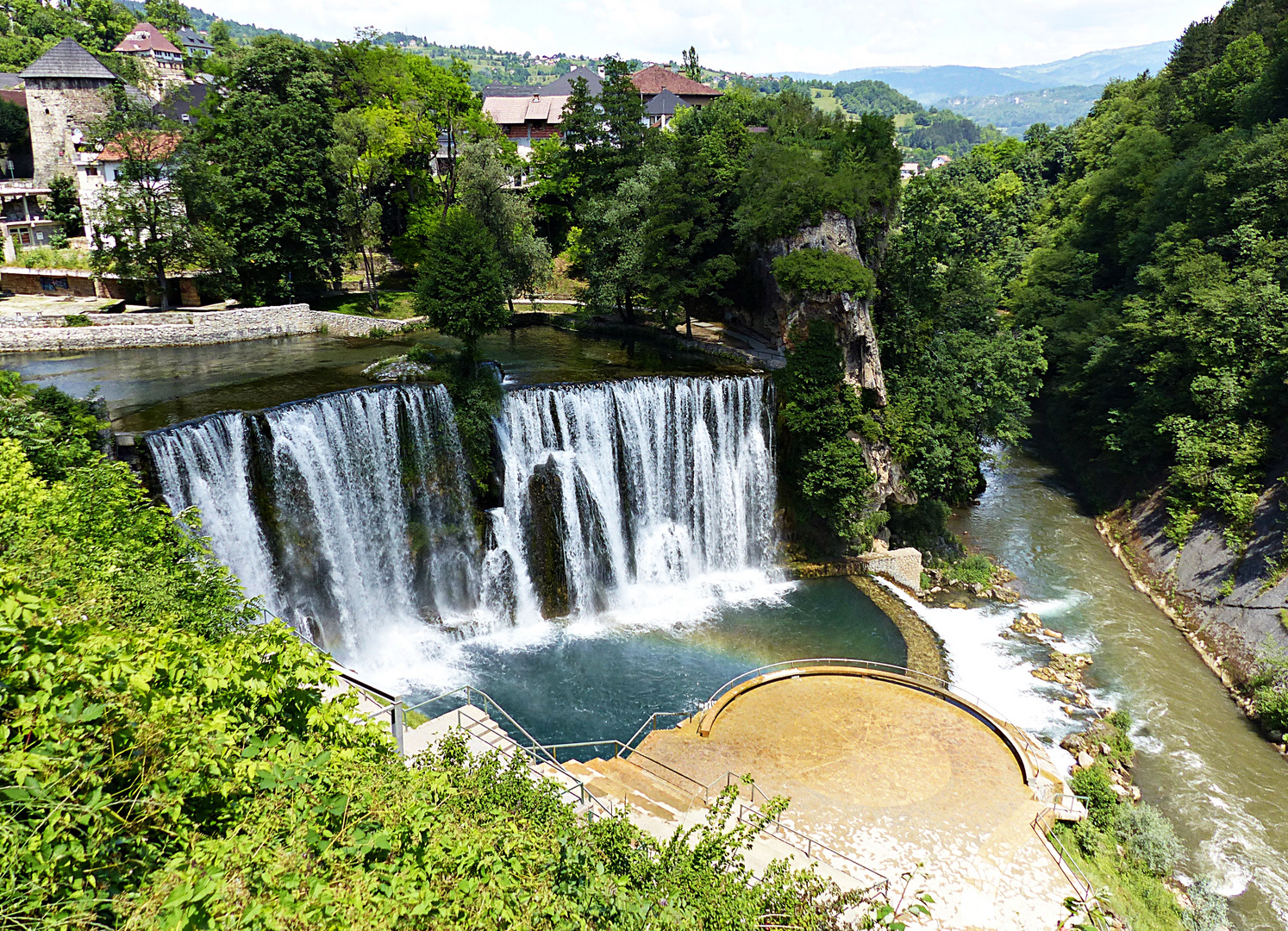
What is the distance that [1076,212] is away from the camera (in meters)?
52.5

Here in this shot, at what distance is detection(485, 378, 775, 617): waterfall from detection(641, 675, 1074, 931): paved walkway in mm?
8599

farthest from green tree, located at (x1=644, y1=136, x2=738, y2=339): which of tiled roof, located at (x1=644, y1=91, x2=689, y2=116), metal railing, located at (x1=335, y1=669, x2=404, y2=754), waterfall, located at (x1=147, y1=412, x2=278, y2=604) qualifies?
tiled roof, located at (x1=644, y1=91, x2=689, y2=116)

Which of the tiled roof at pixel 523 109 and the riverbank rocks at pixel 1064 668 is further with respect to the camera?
the tiled roof at pixel 523 109

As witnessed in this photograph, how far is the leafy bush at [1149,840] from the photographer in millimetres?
17734

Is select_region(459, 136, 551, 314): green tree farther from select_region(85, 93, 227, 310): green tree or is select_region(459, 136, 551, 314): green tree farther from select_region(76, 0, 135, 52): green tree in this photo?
select_region(76, 0, 135, 52): green tree

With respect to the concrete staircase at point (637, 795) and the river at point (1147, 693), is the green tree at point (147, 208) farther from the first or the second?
the river at point (1147, 693)

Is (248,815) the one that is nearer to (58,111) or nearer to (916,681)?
(916,681)

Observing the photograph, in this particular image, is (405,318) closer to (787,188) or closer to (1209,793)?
(787,188)

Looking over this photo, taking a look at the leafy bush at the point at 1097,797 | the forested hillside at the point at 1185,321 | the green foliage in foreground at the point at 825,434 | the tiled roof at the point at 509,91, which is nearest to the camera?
the leafy bush at the point at 1097,797

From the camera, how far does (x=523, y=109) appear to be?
229 ft

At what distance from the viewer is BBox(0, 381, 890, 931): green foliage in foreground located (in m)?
6.92

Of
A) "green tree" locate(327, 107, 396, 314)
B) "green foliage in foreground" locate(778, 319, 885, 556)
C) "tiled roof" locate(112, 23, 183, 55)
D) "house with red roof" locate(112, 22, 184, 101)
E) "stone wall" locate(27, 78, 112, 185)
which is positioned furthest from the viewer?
"tiled roof" locate(112, 23, 183, 55)

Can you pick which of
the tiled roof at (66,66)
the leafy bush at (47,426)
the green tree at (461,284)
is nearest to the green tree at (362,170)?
the green tree at (461,284)

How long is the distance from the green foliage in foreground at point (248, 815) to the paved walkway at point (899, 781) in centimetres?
332
